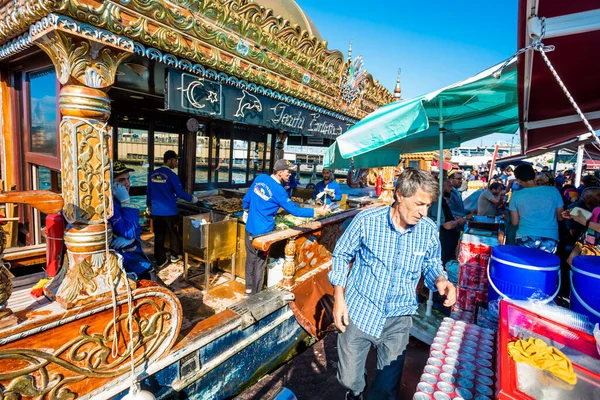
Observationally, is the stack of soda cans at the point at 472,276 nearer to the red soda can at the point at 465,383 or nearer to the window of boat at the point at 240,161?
the red soda can at the point at 465,383

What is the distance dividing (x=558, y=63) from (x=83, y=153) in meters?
3.93

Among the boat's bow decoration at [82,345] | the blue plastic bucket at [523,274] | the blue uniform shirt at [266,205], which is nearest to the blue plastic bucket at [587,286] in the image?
the blue plastic bucket at [523,274]

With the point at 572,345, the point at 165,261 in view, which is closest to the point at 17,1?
the point at 165,261

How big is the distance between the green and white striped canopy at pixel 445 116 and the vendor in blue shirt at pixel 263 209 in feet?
2.29

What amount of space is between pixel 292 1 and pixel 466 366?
7.92m

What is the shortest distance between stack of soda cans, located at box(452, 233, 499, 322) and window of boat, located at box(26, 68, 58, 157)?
5.05 meters

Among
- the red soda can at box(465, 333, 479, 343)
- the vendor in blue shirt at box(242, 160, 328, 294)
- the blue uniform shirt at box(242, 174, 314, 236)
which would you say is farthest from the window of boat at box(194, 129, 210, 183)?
the red soda can at box(465, 333, 479, 343)

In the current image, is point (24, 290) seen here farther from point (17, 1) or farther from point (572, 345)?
point (572, 345)

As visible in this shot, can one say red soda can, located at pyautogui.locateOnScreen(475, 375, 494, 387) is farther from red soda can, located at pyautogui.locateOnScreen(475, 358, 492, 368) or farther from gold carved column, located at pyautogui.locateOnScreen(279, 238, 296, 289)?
gold carved column, located at pyautogui.locateOnScreen(279, 238, 296, 289)

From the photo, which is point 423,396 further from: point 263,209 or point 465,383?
point 263,209

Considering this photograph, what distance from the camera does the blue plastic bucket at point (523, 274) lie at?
277 cm

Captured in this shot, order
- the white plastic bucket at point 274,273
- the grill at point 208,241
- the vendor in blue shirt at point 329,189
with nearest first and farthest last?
1. the grill at point 208,241
2. the white plastic bucket at point 274,273
3. the vendor in blue shirt at point 329,189

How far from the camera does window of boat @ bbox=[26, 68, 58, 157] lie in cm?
361

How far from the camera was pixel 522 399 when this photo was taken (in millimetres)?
1421
